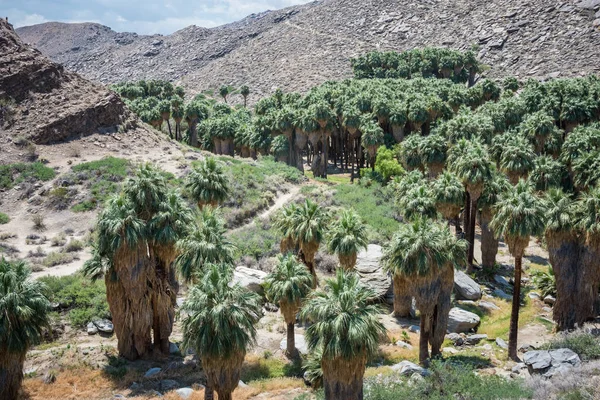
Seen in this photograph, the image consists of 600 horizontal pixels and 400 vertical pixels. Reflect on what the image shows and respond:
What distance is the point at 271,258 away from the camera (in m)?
46.8

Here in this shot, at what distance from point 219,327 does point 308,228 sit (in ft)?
45.3

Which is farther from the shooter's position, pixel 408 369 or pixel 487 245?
pixel 487 245

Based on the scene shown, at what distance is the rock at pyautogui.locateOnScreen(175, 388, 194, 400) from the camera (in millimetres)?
29156

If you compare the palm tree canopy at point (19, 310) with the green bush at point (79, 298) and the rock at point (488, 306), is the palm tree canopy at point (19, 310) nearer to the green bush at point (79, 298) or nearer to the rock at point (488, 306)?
the green bush at point (79, 298)

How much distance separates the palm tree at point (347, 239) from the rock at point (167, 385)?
43.5ft

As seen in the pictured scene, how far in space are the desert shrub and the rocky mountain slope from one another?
3447 inches

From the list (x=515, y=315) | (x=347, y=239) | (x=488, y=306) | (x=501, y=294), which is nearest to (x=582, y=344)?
(x=515, y=315)

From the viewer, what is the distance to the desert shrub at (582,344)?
29.4 meters

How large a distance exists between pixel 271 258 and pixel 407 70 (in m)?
82.3

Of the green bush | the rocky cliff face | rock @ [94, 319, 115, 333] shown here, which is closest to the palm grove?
rock @ [94, 319, 115, 333]

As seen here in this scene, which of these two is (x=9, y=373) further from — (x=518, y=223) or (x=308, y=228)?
(x=518, y=223)

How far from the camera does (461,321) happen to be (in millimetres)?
39250

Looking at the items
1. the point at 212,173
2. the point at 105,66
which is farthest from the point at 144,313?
the point at 105,66

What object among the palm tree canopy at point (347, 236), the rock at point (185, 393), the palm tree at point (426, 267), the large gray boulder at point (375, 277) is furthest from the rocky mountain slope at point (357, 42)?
the rock at point (185, 393)
